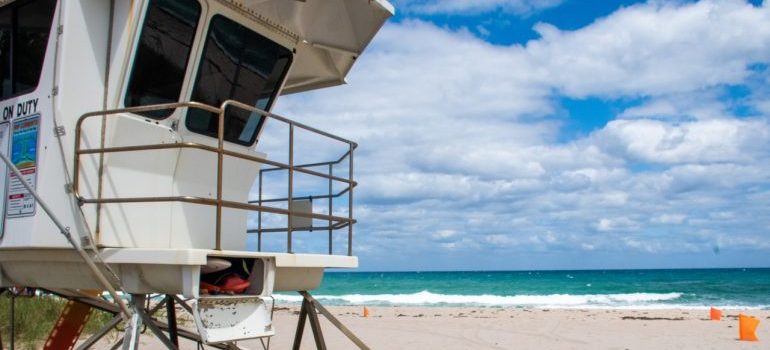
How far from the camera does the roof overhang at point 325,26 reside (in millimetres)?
6336

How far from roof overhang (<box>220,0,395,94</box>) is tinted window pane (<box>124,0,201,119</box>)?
477mm

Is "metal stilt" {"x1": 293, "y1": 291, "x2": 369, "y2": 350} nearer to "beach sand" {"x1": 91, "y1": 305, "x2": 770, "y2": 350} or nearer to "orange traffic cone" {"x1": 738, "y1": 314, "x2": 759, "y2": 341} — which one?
"beach sand" {"x1": 91, "y1": 305, "x2": 770, "y2": 350}

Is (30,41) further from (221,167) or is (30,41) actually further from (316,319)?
(316,319)

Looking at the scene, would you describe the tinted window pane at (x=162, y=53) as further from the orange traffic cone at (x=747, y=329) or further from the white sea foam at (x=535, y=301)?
the white sea foam at (x=535, y=301)

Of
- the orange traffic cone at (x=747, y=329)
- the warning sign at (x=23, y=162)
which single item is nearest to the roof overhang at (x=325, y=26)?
the warning sign at (x=23, y=162)

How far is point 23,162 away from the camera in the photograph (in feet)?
17.8

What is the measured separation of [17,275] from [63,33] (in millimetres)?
1954

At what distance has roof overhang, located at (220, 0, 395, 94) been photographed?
6.34 metres

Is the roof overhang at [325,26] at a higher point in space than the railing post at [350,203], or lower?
higher

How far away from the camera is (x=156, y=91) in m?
5.65

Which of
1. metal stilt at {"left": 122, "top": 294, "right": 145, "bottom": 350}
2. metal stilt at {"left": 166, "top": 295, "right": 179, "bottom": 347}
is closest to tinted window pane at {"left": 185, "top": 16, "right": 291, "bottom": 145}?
metal stilt at {"left": 122, "top": 294, "right": 145, "bottom": 350}

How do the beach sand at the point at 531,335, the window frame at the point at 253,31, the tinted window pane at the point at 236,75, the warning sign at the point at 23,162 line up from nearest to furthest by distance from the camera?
the warning sign at the point at 23,162 → the window frame at the point at 253,31 → the tinted window pane at the point at 236,75 → the beach sand at the point at 531,335

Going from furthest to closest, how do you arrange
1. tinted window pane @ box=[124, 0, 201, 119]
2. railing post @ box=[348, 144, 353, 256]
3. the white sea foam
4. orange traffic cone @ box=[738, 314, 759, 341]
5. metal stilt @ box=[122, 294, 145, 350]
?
the white sea foam → orange traffic cone @ box=[738, 314, 759, 341] → railing post @ box=[348, 144, 353, 256] → tinted window pane @ box=[124, 0, 201, 119] → metal stilt @ box=[122, 294, 145, 350]

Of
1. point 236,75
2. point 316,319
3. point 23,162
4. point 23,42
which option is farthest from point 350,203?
point 23,42
